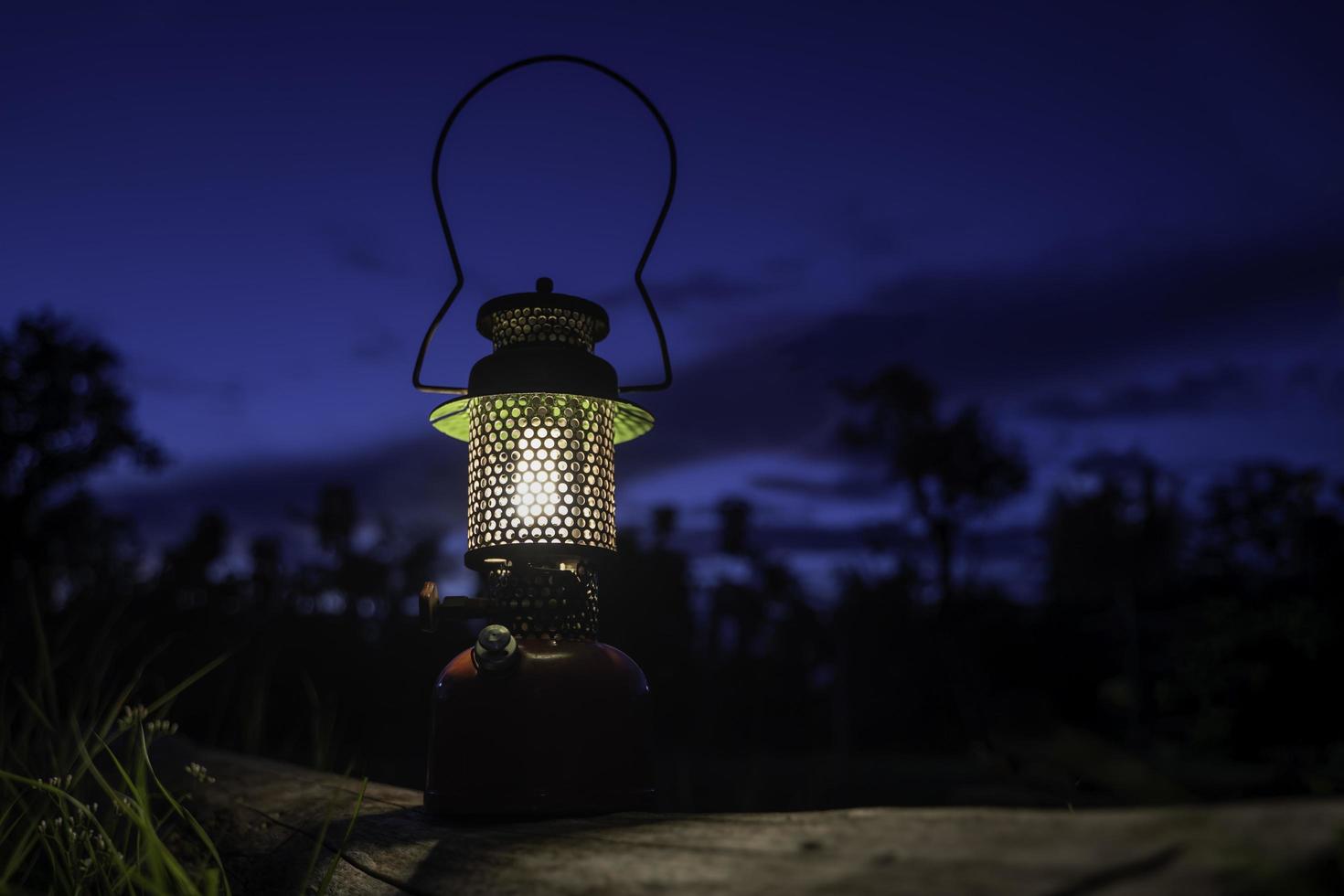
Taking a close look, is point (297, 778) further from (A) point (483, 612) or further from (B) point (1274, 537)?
(B) point (1274, 537)

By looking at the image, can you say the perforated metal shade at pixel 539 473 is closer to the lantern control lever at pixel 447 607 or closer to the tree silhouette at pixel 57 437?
the lantern control lever at pixel 447 607

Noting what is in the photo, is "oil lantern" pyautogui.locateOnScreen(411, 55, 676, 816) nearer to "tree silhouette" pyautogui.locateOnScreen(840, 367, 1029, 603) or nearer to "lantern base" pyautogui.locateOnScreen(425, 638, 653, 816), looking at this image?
"lantern base" pyautogui.locateOnScreen(425, 638, 653, 816)

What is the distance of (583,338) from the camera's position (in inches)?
106

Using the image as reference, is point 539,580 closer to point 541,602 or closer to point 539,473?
point 541,602

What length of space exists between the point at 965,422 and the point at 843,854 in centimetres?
2922

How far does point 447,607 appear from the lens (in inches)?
97.4

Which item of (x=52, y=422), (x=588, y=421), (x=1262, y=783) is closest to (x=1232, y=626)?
(x=1262, y=783)

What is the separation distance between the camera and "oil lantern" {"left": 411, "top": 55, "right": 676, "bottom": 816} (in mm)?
2193

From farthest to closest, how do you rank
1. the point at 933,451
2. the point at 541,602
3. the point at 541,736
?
the point at 933,451 → the point at 541,602 → the point at 541,736

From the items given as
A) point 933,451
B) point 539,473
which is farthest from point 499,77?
point 933,451

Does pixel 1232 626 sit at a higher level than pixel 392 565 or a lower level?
lower

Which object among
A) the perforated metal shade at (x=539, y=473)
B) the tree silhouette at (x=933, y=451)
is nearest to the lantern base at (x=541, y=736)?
the perforated metal shade at (x=539, y=473)

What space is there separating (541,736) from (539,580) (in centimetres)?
A: 38

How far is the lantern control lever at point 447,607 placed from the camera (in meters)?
2.43
